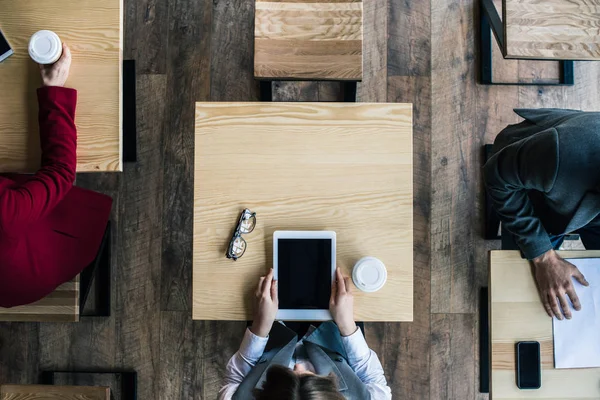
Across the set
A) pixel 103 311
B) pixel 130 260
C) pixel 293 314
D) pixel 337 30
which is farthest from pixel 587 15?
pixel 103 311

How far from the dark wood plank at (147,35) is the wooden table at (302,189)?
81 cm

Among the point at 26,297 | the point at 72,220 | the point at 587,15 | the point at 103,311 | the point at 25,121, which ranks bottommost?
the point at 103,311

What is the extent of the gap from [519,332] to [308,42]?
1055 millimetres

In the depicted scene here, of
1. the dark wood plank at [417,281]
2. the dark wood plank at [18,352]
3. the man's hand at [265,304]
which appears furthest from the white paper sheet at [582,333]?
the dark wood plank at [18,352]

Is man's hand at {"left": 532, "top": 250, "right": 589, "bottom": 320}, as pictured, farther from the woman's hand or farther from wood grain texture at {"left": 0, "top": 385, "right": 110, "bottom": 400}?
the woman's hand

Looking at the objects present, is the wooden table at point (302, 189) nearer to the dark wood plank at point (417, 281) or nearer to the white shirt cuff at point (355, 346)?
the white shirt cuff at point (355, 346)

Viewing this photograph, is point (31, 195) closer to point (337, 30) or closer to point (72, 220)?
point (72, 220)

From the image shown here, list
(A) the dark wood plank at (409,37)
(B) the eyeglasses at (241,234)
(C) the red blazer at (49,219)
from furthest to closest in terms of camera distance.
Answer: (A) the dark wood plank at (409,37), (B) the eyeglasses at (241,234), (C) the red blazer at (49,219)

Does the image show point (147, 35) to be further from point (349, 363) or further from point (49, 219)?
point (349, 363)

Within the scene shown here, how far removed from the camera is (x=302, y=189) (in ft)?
4.51

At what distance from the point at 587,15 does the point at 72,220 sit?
175 centimetres

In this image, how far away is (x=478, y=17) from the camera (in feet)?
6.72

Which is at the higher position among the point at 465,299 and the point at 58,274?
the point at 58,274

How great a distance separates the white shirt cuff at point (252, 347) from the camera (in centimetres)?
137
